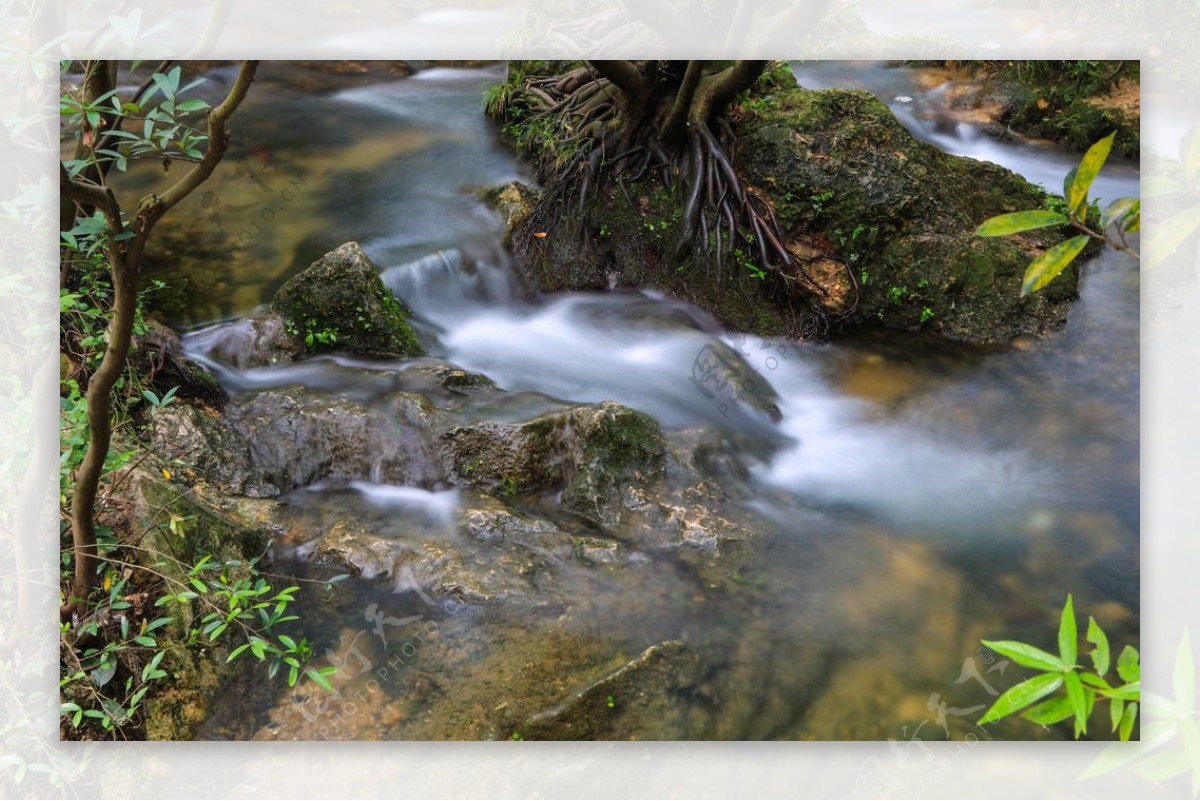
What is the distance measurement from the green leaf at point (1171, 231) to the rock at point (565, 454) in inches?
83.6

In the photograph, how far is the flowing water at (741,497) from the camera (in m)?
2.67

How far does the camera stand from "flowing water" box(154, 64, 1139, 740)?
2672 millimetres

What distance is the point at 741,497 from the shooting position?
337cm

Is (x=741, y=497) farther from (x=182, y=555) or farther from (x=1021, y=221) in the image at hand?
(x=1021, y=221)

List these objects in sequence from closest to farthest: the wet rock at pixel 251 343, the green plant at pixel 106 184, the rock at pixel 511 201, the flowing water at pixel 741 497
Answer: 1. the green plant at pixel 106 184
2. the flowing water at pixel 741 497
3. the wet rock at pixel 251 343
4. the rock at pixel 511 201

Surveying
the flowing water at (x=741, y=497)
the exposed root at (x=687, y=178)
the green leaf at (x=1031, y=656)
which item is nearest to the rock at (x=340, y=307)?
the flowing water at (x=741, y=497)

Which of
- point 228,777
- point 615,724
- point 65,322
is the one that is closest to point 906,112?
point 615,724

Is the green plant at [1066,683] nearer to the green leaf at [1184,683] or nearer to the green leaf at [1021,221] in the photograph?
the green leaf at [1184,683]

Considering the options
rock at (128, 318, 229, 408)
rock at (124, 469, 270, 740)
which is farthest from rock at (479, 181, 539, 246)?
rock at (124, 469, 270, 740)

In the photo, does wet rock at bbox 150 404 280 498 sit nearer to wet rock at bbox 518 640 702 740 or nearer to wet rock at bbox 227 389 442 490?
wet rock at bbox 227 389 442 490

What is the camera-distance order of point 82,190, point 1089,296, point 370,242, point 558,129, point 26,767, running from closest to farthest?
1. point 82,190
2. point 26,767
3. point 1089,296
4. point 370,242
5. point 558,129

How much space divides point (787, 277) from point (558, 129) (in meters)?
1.51

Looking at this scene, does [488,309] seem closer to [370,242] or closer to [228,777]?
[370,242]

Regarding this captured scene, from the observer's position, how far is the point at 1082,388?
3574 mm
